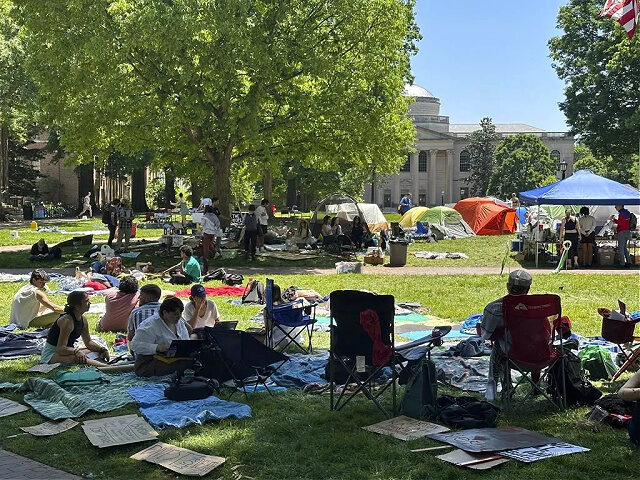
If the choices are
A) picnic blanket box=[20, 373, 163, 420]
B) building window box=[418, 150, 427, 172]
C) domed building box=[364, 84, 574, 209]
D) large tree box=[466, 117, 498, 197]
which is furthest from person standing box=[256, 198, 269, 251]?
building window box=[418, 150, 427, 172]

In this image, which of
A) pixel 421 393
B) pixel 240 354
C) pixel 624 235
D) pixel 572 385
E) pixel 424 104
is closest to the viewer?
pixel 421 393

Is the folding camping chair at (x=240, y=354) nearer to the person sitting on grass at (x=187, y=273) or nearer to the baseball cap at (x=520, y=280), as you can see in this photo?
the baseball cap at (x=520, y=280)

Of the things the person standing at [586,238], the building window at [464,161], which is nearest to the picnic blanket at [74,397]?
the person standing at [586,238]

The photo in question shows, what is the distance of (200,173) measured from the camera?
26062mm

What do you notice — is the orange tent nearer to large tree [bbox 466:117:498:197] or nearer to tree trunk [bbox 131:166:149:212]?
tree trunk [bbox 131:166:149:212]

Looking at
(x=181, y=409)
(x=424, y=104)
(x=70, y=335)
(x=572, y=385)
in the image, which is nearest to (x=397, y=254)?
(x=70, y=335)

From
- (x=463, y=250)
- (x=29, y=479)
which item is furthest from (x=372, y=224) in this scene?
(x=29, y=479)

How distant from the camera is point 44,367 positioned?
324 inches

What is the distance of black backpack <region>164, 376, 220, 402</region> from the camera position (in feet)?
23.0

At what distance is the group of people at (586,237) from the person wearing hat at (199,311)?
12573 mm

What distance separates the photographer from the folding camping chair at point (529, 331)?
6.57 metres

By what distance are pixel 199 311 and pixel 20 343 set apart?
7.99ft

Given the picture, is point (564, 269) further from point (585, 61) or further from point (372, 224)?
point (585, 61)

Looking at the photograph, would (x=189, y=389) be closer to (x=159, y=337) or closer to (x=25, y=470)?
(x=159, y=337)
